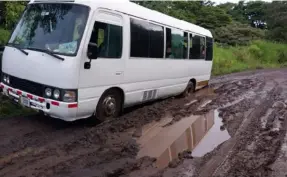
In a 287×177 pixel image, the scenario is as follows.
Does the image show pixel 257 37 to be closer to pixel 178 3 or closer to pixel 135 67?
pixel 178 3

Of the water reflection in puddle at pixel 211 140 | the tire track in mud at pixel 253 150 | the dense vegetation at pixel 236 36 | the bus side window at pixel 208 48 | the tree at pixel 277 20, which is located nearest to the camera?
the tire track in mud at pixel 253 150

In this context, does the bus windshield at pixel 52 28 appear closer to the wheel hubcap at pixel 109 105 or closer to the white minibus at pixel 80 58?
the white minibus at pixel 80 58

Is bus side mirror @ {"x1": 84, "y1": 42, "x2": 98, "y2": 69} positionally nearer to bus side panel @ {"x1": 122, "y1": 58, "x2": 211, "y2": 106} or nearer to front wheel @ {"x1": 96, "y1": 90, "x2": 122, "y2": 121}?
front wheel @ {"x1": 96, "y1": 90, "x2": 122, "y2": 121}

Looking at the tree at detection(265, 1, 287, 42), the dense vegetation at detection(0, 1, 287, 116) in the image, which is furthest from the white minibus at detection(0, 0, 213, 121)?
the tree at detection(265, 1, 287, 42)

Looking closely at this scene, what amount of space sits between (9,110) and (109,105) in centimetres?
214

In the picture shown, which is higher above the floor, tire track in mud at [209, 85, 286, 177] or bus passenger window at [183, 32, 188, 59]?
bus passenger window at [183, 32, 188, 59]

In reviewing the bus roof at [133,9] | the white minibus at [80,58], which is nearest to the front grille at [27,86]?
the white minibus at [80,58]

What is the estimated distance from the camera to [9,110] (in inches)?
271

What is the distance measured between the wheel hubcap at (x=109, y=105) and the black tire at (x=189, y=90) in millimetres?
4350

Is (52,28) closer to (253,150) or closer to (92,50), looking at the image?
(92,50)

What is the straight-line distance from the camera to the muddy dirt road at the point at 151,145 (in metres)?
4.56

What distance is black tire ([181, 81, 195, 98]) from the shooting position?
10.8 metres

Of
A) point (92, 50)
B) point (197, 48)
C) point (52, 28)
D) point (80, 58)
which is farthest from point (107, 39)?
point (197, 48)

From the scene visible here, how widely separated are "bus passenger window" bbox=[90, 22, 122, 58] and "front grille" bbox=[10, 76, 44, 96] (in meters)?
1.23
